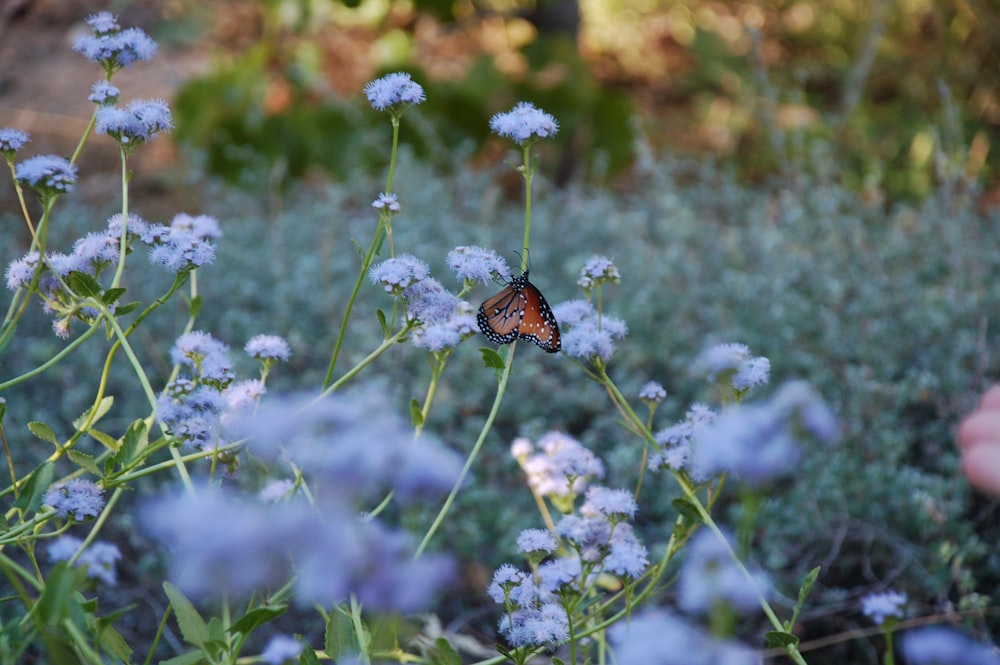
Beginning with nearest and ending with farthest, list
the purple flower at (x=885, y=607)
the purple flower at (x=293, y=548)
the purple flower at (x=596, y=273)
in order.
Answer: the purple flower at (x=293, y=548) → the purple flower at (x=885, y=607) → the purple flower at (x=596, y=273)

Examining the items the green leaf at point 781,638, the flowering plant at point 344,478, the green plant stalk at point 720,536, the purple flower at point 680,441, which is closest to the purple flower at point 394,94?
the flowering plant at point 344,478

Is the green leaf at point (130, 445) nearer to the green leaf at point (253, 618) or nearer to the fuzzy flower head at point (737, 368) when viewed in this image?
the green leaf at point (253, 618)

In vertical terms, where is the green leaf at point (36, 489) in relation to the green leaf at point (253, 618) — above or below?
below

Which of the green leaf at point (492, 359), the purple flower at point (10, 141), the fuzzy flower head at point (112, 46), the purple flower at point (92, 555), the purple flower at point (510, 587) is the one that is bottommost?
the purple flower at point (92, 555)

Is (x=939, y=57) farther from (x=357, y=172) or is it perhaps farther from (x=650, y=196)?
(x=357, y=172)

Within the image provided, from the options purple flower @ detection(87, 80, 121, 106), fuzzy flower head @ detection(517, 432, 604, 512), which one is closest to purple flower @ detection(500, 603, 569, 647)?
fuzzy flower head @ detection(517, 432, 604, 512)

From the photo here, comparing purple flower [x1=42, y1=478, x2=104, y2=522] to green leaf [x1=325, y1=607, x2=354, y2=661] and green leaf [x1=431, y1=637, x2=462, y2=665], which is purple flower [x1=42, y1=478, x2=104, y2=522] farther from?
green leaf [x1=431, y1=637, x2=462, y2=665]

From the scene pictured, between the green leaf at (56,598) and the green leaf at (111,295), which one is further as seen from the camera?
the green leaf at (111,295)

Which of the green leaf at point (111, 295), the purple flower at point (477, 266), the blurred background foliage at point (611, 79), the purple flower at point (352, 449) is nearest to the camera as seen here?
the purple flower at point (352, 449)
